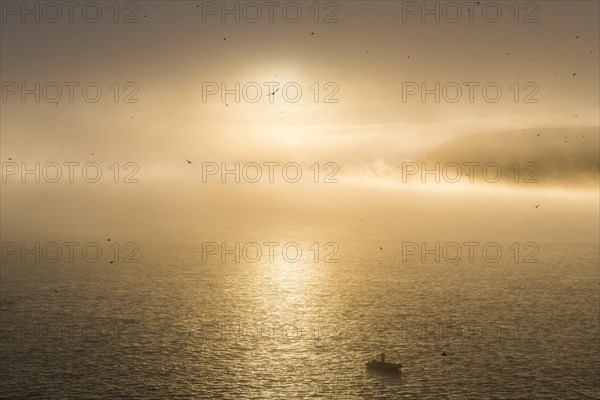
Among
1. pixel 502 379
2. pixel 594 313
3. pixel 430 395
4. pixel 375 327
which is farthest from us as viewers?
pixel 594 313

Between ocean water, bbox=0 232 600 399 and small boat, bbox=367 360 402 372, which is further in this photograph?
small boat, bbox=367 360 402 372

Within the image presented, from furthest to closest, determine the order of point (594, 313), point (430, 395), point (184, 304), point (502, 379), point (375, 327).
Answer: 1. point (184, 304)
2. point (594, 313)
3. point (375, 327)
4. point (502, 379)
5. point (430, 395)

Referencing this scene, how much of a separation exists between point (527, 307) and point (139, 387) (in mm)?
104165

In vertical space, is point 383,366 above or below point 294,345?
below

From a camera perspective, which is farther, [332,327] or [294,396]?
[332,327]

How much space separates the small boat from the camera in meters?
127

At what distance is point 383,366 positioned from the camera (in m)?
128

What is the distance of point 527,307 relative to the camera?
7239 inches

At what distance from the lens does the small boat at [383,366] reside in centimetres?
12706

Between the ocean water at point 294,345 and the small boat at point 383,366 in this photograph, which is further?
the small boat at point 383,366

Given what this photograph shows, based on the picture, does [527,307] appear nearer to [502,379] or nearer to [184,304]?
[502,379]

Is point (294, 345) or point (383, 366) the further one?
point (294, 345)

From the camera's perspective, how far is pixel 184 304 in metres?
188

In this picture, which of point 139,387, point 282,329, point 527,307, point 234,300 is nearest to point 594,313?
point 527,307
